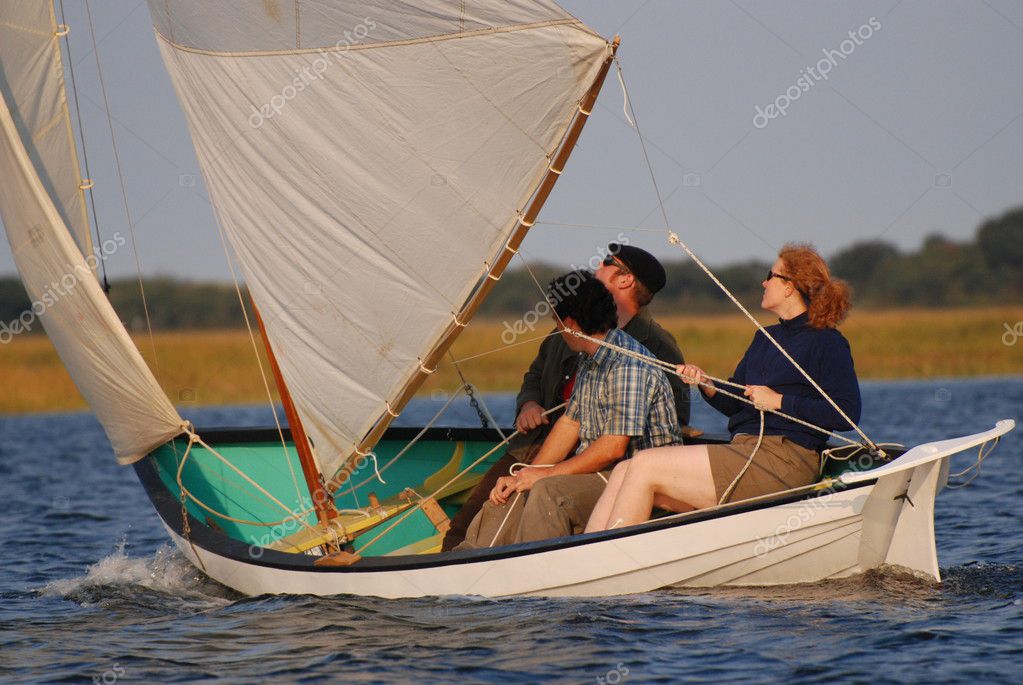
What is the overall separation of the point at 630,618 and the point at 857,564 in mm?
1278

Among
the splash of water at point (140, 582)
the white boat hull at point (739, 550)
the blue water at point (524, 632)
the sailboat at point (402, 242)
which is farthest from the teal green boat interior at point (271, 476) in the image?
the white boat hull at point (739, 550)

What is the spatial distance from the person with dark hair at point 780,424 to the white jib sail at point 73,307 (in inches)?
127

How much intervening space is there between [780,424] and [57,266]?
15.3 feet

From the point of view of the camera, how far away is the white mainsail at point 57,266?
8.20 meters

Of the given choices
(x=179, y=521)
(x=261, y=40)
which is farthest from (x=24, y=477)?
(x=261, y=40)

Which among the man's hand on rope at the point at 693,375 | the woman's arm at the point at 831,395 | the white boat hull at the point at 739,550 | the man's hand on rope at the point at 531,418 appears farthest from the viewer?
the man's hand on rope at the point at 531,418

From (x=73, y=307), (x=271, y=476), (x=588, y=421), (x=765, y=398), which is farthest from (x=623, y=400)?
(x=271, y=476)

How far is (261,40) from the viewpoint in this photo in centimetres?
720

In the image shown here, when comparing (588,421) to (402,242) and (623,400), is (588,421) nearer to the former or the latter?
(623,400)

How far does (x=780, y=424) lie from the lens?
6.88 m

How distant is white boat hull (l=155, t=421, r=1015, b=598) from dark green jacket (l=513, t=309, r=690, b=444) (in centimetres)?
151

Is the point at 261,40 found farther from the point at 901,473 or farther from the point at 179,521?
the point at 901,473

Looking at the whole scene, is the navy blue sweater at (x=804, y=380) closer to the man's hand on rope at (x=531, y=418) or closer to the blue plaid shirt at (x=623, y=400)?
the blue plaid shirt at (x=623, y=400)

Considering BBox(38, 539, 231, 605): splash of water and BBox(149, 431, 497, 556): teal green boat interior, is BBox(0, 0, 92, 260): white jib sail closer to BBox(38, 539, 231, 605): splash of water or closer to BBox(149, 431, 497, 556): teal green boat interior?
BBox(149, 431, 497, 556): teal green boat interior
